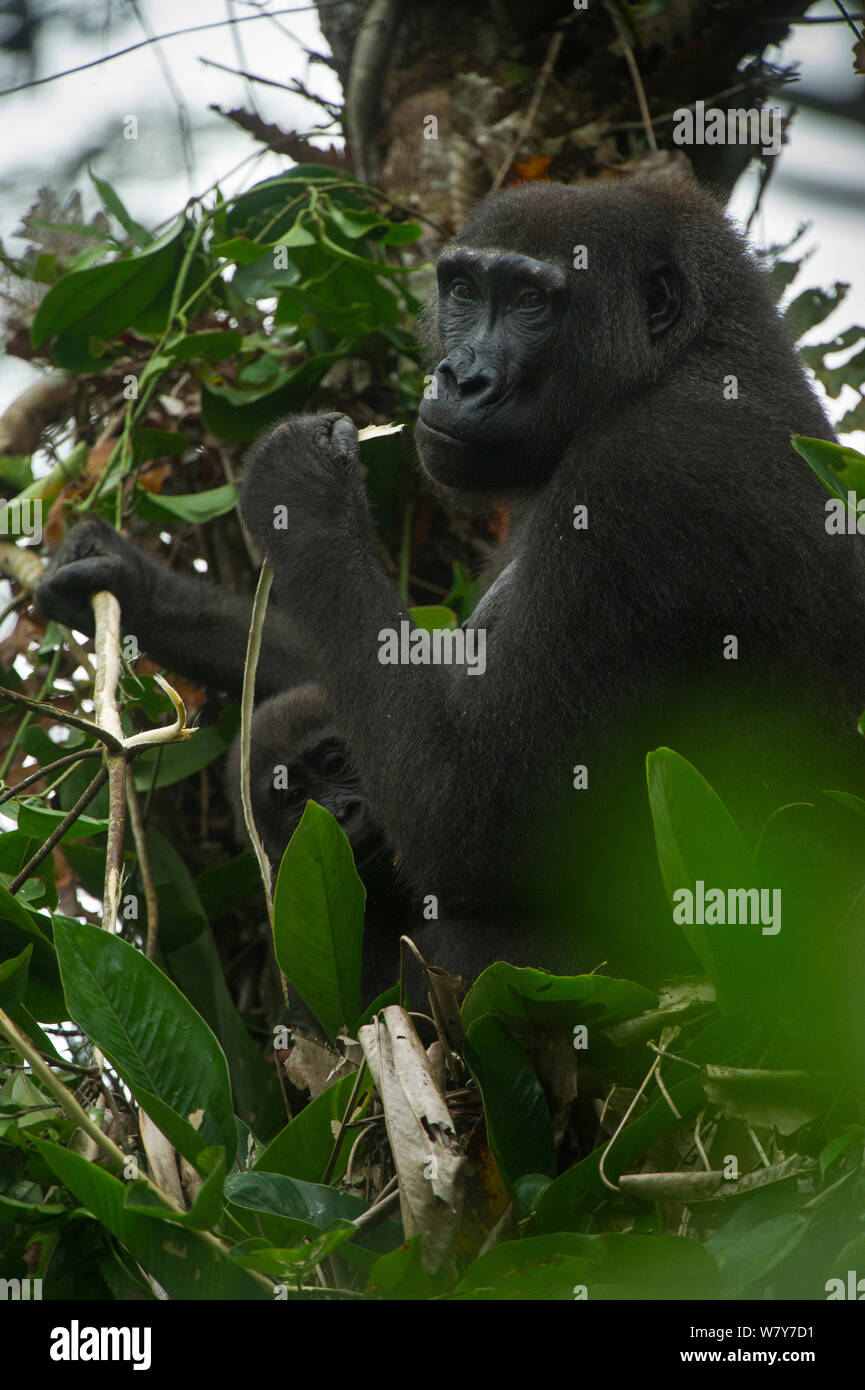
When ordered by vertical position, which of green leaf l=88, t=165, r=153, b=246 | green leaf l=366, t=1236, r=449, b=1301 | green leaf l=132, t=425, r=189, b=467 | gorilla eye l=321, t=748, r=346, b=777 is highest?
green leaf l=88, t=165, r=153, b=246

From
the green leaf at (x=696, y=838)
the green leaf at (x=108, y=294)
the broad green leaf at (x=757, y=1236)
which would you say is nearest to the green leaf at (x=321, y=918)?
the green leaf at (x=696, y=838)

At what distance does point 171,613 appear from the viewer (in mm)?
4539

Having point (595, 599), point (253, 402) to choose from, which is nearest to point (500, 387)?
point (595, 599)

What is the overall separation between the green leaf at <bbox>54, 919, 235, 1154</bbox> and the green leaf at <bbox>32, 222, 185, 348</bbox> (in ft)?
8.65

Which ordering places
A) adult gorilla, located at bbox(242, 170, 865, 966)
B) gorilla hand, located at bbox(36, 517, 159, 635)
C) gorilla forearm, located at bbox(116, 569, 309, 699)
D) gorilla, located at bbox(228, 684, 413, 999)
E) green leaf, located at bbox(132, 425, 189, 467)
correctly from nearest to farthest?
1. adult gorilla, located at bbox(242, 170, 865, 966)
2. gorilla, located at bbox(228, 684, 413, 999)
3. gorilla hand, located at bbox(36, 517, 159, 635)
4. green leaf, located at bbox(132, 425, 189, 467)
5. gorilla forearm, located at bbox(116, 569, 309, 699)

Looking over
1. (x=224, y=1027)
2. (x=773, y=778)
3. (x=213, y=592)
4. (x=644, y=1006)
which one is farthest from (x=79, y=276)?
(x=644, y=1006)

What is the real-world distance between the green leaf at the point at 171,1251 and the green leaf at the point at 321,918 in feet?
2.20

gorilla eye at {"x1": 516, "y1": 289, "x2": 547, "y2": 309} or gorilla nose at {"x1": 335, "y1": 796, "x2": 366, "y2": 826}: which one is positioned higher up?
gorilla eye at {"x1": 516, "y1": 289, "x2": 547, "y2": 309}

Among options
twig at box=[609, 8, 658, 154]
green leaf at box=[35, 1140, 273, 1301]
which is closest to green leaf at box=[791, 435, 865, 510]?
green leaf at box=[35, 1140, 273, 1301]

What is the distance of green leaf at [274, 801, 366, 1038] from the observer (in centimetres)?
257

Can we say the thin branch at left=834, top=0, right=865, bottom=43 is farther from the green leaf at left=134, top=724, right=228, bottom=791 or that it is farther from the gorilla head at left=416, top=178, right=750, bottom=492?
the green leaf at left=134, top=724, right=228, bottom=791

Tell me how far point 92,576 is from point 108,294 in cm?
94

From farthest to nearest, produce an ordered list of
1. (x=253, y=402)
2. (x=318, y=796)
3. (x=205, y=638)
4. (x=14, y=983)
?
(x=205, y=638)
(x=253, y=402)
(x=318, y=796)
(x=14, y=983)

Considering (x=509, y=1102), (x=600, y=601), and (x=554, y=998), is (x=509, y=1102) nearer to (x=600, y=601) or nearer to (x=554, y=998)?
(x=554, y=998)
